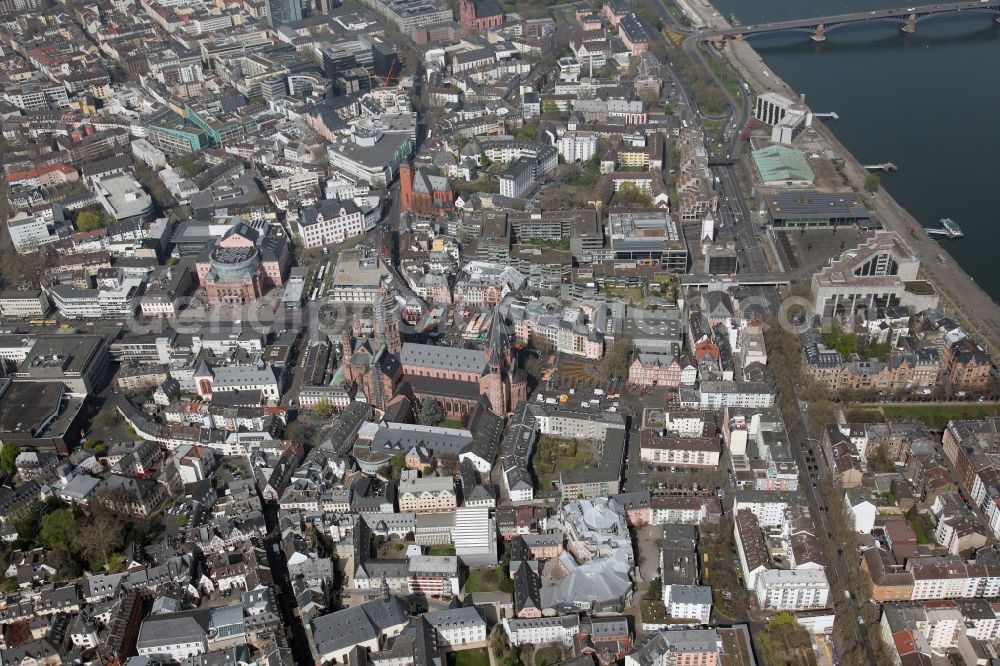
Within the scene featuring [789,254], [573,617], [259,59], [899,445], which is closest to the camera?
[573,617]

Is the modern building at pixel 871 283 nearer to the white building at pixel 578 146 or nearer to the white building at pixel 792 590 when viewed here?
the white building at pixel 792 590

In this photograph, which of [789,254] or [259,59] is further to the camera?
[259,59]

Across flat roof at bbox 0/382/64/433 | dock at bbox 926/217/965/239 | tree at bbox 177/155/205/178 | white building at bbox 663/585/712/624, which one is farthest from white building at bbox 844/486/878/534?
tree at bbox 177/155/205/178

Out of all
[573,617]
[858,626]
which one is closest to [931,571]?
[858,626]

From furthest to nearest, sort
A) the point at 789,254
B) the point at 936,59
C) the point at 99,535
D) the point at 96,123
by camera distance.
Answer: the point at 936,59, the point at 96,123, the point at 789,254, the point at 99,535

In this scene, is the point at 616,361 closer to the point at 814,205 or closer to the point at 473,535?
the point at 473,535

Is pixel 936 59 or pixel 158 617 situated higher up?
pixel 936 59

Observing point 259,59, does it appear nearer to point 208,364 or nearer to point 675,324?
point 208,364
